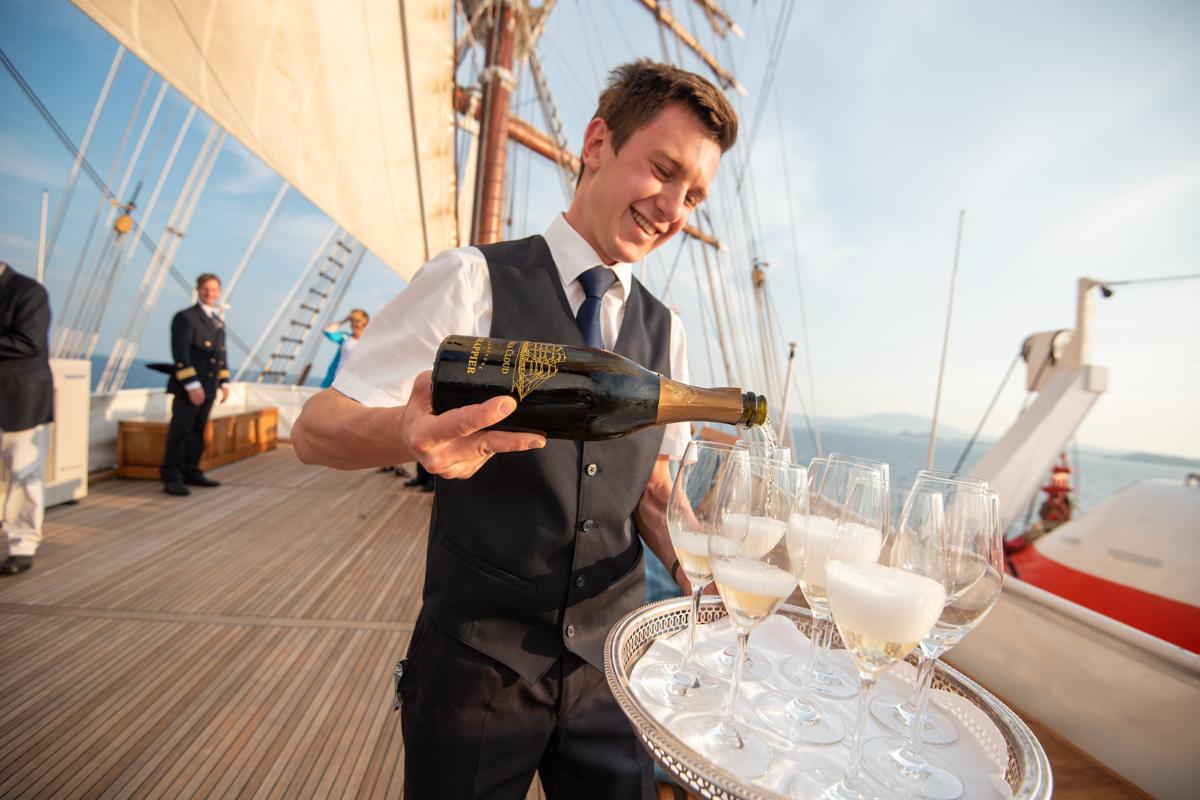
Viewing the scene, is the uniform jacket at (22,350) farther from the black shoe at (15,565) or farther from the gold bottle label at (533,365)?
the gold bottle label at (533,365)

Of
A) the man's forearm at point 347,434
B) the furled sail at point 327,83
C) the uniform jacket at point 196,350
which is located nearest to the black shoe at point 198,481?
the uniform jacket at point 196,350

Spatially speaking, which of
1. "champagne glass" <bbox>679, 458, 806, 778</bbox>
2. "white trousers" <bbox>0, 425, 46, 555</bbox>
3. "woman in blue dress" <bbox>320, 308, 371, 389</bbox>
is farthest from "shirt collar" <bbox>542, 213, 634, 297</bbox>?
"woman in blue dress" <bbox>320, 308, 371, 389</bbox>

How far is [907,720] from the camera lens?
87cm

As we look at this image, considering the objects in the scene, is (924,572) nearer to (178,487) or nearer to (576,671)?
(576,671)

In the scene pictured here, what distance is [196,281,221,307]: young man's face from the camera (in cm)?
512

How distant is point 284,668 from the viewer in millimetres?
2609

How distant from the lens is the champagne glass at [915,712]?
826mm

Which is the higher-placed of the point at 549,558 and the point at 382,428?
the point at 382,428

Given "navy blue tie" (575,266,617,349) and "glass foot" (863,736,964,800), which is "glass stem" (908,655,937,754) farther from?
"navy blue tie" (575,266,617,349)

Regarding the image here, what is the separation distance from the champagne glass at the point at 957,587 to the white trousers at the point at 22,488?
474 centimetres

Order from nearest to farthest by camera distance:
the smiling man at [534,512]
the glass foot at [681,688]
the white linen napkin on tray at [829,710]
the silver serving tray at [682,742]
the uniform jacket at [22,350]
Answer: the silver serving tray at [682,742], the white linen napkin on tray at [829,710], the glass foot at [681,688], the smiling man at [534,512], the uniform jacket at [22,350]

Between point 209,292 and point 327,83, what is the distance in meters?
2.41

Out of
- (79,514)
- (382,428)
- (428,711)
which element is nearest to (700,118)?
(382,428)

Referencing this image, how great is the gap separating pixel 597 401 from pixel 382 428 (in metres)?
0.39
